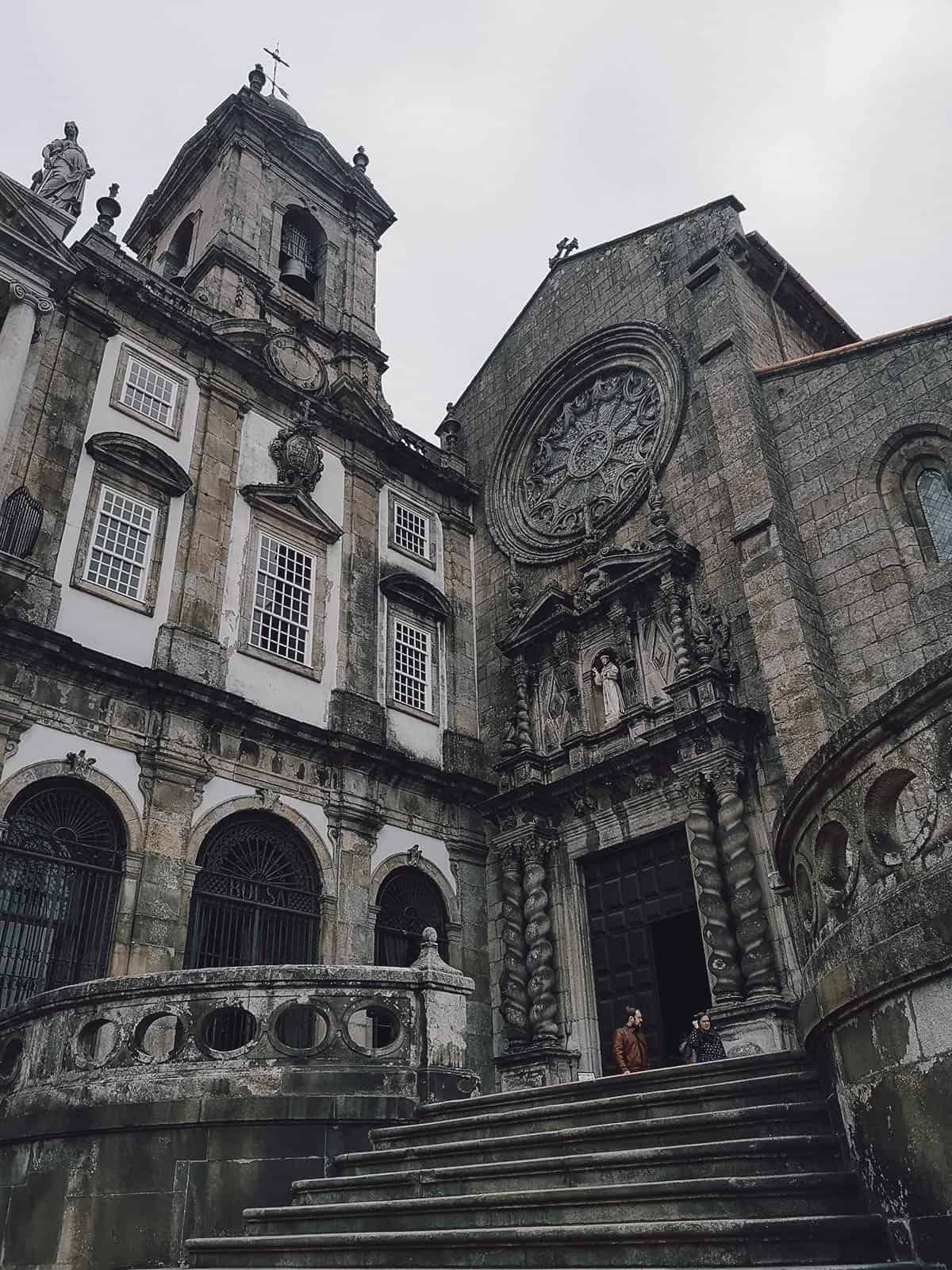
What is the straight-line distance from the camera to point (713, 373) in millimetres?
16984

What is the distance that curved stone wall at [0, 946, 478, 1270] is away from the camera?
23.7ft

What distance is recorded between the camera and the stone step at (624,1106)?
571cm

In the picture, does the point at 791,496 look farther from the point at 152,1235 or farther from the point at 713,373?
the point at 152,1235

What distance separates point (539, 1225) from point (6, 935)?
8603mm

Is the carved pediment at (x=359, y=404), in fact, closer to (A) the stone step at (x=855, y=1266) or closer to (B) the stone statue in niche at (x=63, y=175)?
(B) the stone statue in niche at (x=63, y=175)

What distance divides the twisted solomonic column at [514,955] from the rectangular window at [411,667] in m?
3.19

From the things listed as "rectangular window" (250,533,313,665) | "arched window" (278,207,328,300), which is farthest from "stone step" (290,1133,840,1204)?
"arched window" (278,207,328,300)

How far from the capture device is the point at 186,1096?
764 centimetres

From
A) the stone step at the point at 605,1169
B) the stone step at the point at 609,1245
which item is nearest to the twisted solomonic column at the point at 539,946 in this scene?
the stone step at the point at 605,1169

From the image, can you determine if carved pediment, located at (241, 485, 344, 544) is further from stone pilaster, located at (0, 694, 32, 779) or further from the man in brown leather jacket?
the man in brown leather jacket

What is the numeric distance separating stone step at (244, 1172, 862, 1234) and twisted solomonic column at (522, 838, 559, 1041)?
28.7 feet

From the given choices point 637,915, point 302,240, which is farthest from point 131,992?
point 302,240

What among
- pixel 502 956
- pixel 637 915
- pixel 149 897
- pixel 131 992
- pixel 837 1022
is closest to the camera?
pixel 837 1022

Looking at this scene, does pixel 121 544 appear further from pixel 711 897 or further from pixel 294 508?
pixel 711 897
